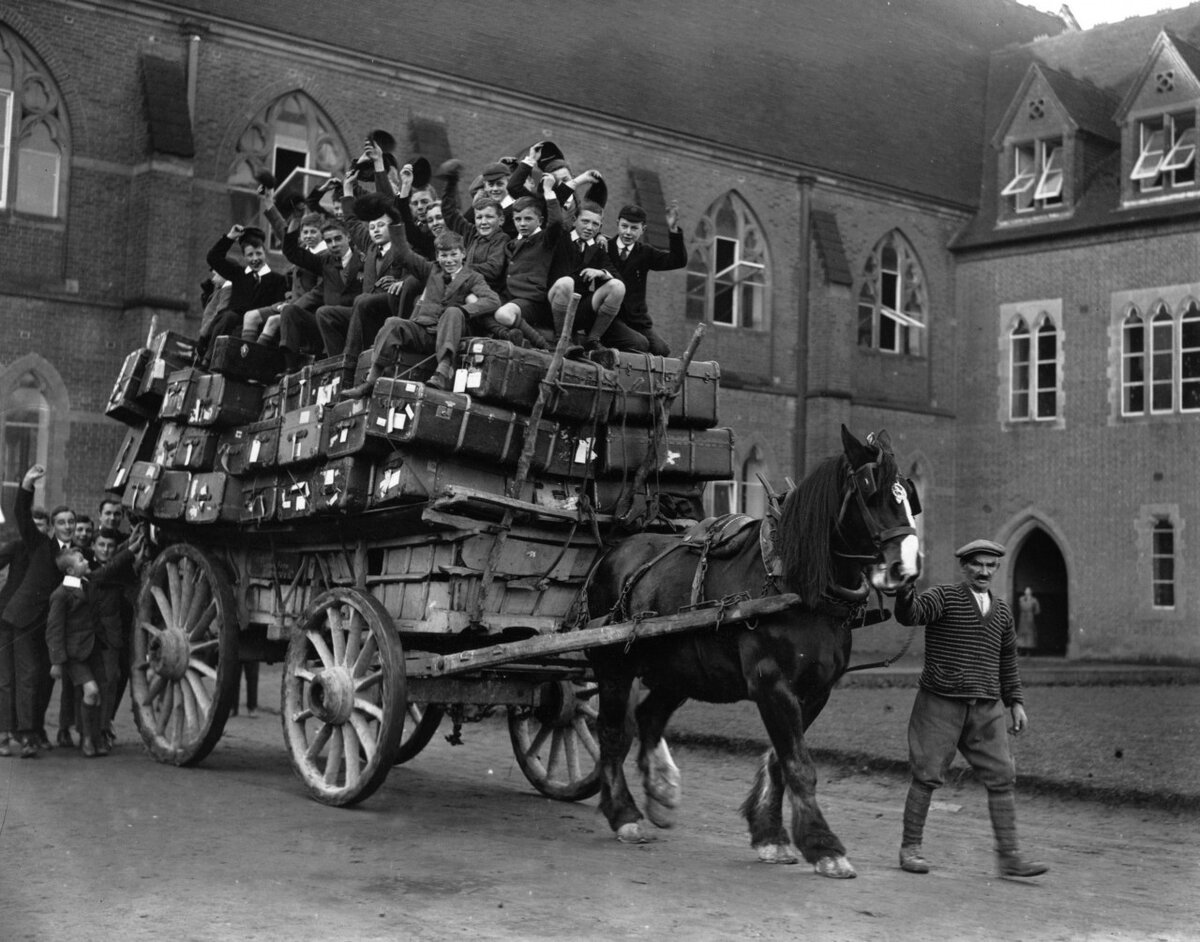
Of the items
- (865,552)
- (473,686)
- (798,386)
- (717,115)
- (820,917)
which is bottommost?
(820,917)

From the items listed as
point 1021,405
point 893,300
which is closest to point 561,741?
point 893,300

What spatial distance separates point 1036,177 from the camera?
110ft

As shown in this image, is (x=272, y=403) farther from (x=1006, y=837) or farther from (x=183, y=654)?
(x=1006, y=837)

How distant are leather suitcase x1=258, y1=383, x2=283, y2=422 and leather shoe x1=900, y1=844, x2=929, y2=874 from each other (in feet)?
16.6

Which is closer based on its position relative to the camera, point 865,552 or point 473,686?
point 865,552

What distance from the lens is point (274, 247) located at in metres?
24.1

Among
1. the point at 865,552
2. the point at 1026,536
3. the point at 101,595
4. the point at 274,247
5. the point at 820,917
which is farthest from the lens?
the point at 1026,536

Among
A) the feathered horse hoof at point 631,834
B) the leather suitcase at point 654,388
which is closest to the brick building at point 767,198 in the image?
the leather suitcase at point 654,388

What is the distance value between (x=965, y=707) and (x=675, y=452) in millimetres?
2544

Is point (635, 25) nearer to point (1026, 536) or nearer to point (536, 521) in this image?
point (1026, 536)

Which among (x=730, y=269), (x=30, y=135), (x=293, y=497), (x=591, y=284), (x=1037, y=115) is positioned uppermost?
(x=1037, y=115)

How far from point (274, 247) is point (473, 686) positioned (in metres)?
16.1

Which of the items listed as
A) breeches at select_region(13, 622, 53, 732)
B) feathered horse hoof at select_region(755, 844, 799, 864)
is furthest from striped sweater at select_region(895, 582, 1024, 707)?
breeches at select_region(13, 622, 53, 732)

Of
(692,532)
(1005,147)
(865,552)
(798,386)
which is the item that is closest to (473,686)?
(692,532)
